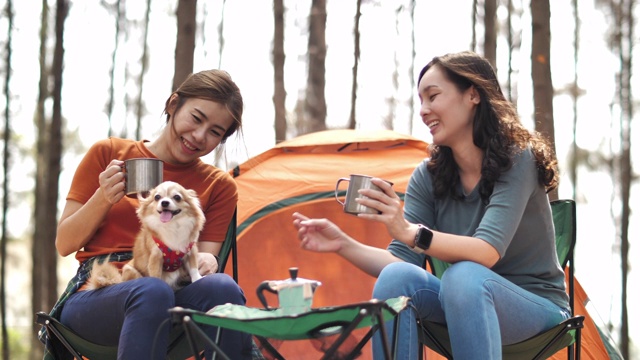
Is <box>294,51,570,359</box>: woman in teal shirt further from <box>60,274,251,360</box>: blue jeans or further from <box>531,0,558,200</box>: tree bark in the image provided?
<box>531,0,558,200</box>: tree bark

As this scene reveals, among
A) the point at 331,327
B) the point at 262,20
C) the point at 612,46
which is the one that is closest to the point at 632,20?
the point at 612,46

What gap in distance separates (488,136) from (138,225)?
3.96 ft

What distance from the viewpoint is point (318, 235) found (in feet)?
7.35

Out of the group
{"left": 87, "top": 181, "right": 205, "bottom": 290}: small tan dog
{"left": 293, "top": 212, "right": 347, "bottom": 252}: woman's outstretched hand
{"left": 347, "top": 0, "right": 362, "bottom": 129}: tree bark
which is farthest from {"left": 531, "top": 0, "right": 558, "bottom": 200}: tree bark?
{"left": 347, "top": 0, "right": 362, "bottom": 129}: tree bark

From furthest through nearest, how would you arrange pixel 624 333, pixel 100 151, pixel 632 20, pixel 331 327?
pixel 632 20 < pixel 624 333 < pixel 100 151 < pixel 331 327

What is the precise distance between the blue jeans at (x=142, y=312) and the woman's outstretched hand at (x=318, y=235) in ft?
0.86

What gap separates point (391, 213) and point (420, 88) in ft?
1.79

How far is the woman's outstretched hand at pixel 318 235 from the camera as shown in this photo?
219 cm

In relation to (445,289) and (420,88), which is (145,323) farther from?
(420,88)

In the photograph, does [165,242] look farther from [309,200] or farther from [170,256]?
[309,200]

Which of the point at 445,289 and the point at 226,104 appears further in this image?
the point at 226,104

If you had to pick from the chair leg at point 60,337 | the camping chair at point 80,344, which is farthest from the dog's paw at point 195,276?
the chair leg at point 60,337

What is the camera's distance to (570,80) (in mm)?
12531

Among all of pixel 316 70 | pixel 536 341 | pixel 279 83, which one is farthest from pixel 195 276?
pixel 316 70
